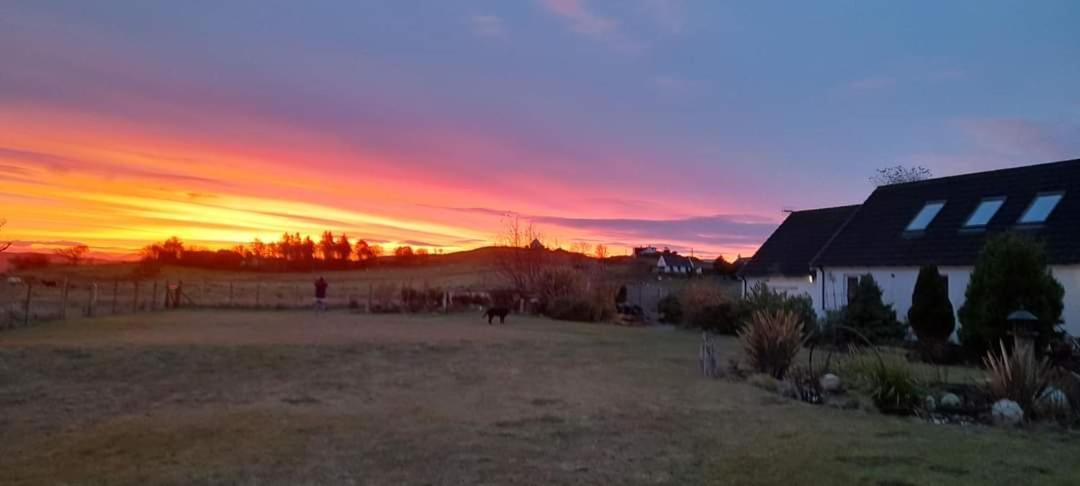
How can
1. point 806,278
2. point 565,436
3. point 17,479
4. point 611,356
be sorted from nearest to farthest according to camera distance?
point 17,479
point 565,436
point 611,356
point 806,278

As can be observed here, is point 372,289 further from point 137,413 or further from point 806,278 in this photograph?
point 137,413

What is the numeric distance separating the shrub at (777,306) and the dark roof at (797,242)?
3447 mm

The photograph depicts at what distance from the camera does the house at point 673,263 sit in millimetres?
73569

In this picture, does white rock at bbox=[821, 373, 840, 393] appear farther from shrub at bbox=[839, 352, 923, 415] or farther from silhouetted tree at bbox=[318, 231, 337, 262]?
silhouetted tree at bbox=[318, 231, 337, 262]

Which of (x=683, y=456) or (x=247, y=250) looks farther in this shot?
(x=247, y=250)

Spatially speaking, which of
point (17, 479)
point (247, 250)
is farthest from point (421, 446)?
point (247, 250)

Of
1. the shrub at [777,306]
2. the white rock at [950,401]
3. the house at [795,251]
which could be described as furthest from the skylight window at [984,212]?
the white rock at [950,401]

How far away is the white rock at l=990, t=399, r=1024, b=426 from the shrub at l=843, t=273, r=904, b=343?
11.9 meters

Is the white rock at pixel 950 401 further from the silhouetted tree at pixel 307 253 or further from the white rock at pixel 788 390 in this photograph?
the silhouetted tree at pixel 307 253

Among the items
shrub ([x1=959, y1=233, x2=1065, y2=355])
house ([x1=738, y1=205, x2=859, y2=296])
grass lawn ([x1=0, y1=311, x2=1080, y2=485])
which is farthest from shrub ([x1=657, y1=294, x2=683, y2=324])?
shrub ([x1=959, y1=233, x2=1065, y2=355])

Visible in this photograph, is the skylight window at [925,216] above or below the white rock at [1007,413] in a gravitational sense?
above

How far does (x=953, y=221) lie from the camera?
2364 cm

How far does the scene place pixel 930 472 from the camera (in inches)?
287

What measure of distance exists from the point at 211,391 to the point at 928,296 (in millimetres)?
15632
